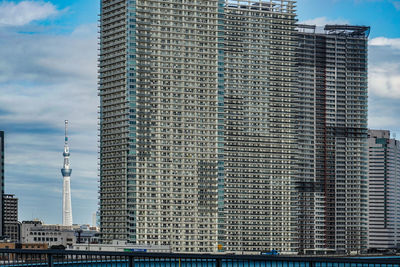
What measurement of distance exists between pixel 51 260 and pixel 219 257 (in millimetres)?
12001

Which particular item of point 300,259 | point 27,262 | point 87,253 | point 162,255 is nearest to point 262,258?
point 300,259

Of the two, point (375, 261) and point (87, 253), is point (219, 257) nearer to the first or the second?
point (87, 253)

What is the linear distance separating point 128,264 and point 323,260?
14.7 m

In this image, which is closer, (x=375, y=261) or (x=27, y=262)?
(x=27, y=262)

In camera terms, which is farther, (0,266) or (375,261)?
(375,261)

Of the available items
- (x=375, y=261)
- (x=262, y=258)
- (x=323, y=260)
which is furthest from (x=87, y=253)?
(x=375, y=261)

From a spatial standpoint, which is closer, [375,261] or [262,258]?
[262,258]

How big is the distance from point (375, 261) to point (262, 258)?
1079 cm

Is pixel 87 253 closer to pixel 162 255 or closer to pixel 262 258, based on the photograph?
pixel 162 255

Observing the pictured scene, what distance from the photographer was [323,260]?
195 feet

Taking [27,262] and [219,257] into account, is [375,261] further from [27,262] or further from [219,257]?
[27,262]

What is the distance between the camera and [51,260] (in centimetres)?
5578

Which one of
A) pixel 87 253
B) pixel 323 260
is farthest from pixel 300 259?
pixel 87 253

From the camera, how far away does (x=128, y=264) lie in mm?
57906
